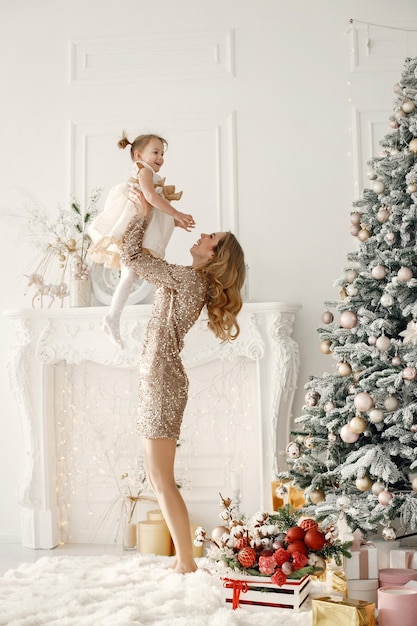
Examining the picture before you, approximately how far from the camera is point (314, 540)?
279 cm

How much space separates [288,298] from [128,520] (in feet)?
5.04

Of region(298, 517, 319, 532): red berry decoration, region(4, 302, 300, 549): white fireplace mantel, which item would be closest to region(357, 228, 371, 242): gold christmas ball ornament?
region(4, 302, 300, 549): white fireplace mantel

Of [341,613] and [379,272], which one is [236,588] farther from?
[379,272]

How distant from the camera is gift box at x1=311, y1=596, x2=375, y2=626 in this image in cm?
250

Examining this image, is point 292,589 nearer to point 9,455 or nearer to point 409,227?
point 409,227

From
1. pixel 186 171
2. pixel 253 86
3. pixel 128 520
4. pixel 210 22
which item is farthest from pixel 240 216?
pixel 128 520

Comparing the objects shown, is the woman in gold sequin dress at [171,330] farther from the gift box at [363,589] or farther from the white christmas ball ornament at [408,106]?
the white christmas ball ornament at [408,106]

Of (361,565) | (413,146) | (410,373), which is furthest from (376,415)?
(413,146)

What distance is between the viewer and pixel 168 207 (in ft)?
10.6

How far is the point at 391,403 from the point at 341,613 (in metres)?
0.83

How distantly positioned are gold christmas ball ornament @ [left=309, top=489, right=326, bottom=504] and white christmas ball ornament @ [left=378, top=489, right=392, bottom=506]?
1.10ft

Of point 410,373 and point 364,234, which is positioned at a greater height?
point 364,234

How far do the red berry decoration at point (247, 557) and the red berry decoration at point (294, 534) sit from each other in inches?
6.0

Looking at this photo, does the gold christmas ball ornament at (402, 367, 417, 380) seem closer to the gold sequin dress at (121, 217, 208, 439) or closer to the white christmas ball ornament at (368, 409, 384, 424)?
the white christmas ball ornament at (368, 409, 384, 424)
